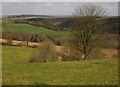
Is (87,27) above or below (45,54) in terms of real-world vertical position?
above

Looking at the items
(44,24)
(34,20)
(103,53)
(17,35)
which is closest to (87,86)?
(103,53)

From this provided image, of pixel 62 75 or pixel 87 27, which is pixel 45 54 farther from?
pixel 62 75

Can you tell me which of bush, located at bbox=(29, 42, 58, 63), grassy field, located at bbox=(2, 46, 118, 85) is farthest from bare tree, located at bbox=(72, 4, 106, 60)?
grassy field, located at bbox=(2, 46, 118, 85)

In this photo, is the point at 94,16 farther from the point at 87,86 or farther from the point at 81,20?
the point at 87,86

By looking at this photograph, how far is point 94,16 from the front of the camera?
3198cm

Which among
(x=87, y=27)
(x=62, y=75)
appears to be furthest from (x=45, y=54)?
(x=62, y=75)

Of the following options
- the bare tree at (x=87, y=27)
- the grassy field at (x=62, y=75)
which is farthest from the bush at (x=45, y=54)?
the grassy field at (x=62, y=75)

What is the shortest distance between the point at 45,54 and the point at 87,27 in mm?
6752

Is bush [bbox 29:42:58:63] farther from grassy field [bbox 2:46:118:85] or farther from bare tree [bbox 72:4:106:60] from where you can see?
grassy field [bbox 2:46:118:85]

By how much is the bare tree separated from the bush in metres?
3.41

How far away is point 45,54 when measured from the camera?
34.0 metres

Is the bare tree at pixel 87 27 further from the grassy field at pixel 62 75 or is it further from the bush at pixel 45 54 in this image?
the grassy field at pixel 62 75

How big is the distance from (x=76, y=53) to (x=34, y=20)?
33.4 metres

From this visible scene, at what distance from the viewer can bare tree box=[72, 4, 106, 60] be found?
3186 cm
